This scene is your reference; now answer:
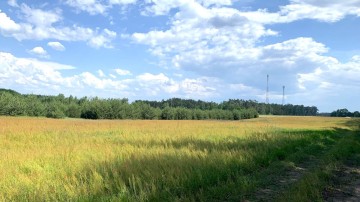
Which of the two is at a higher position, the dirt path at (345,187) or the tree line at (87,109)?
the tree line at (87,109)

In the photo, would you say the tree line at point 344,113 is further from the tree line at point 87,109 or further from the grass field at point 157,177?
the grass field at point 157,177

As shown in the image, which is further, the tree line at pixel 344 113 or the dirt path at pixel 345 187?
the tree line at pixel 344 113

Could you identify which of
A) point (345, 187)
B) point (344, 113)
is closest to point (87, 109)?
point (345, 187)

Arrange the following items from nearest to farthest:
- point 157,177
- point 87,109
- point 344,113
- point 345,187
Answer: point 157,177
point 345,187
point 87,109
point 344,113

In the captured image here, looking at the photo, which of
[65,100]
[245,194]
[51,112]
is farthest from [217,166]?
[65,100]

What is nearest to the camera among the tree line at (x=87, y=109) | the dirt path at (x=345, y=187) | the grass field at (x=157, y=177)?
the grass field at (x=157, y=177)

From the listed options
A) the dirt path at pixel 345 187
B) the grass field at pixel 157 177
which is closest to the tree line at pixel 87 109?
the grass field at pixel 157 177

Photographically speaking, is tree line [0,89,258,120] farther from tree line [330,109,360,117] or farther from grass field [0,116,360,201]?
grass field [0,116,360,201]

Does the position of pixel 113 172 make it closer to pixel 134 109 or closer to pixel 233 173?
pixel 233 173

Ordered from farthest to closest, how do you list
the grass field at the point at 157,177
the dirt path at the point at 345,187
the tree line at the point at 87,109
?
the tree line at the point at 87,109 < the dirt path at the point at 345,187 < the grass field at the point at 157,177

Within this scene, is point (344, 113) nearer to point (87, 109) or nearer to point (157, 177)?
point (87, 109)

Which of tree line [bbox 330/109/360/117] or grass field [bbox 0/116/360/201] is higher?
tree line [bbox 330/109/360/117]

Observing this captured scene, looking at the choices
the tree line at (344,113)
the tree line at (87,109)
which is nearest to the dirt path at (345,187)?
the tree line at (87,109)

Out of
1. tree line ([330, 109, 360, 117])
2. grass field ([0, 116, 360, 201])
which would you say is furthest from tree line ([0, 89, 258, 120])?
grass field ([0, 116, 360, 201])
